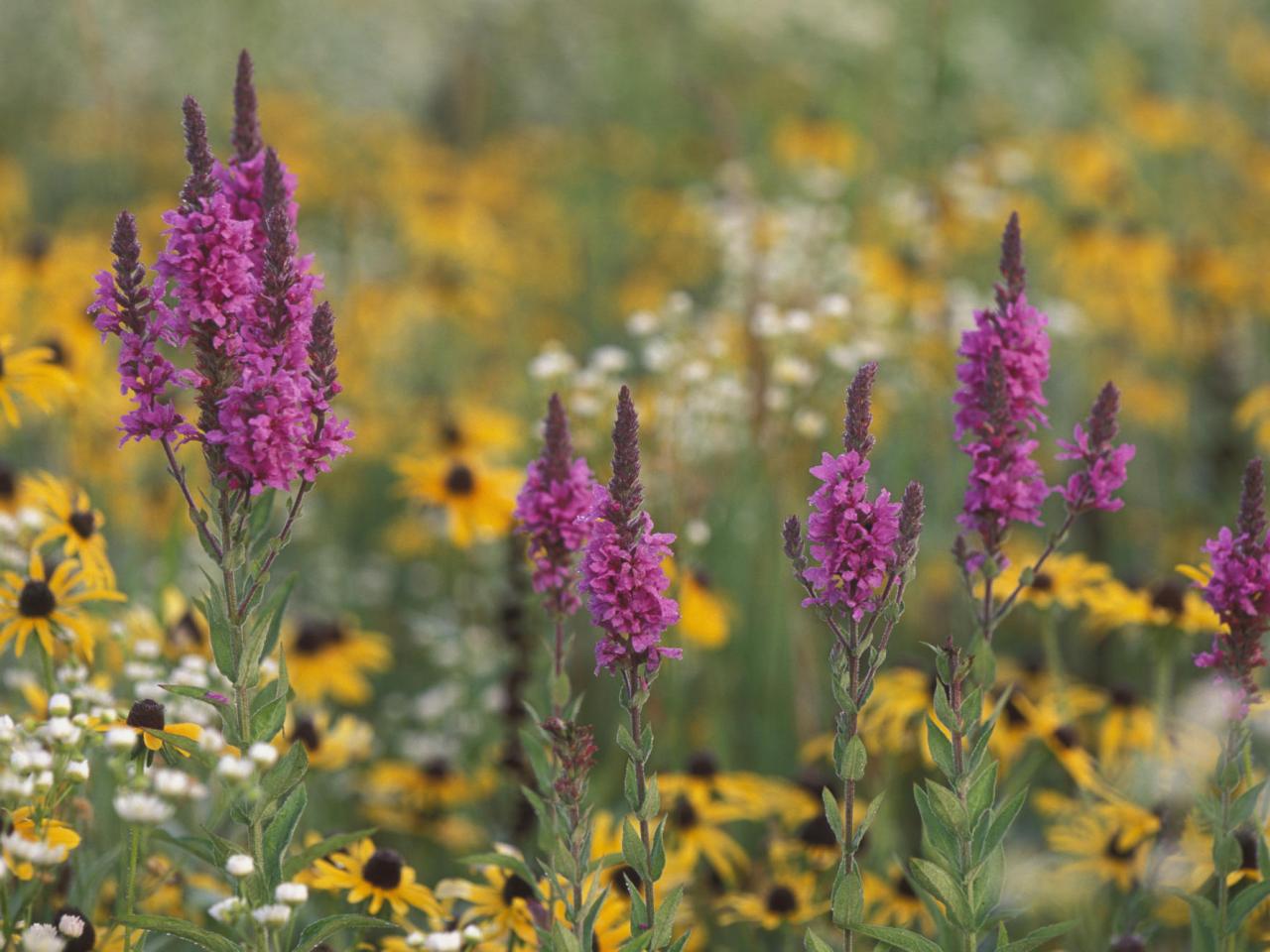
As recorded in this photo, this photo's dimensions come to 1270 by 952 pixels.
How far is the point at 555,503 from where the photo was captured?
2.58 meters

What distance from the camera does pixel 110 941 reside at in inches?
110

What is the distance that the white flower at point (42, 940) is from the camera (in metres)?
2.18

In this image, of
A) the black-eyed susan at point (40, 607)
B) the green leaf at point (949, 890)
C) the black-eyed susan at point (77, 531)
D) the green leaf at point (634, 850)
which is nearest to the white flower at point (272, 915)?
the green leaf at point (634, 850)

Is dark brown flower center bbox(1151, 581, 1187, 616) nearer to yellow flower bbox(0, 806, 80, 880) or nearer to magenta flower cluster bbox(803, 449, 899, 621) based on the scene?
magenta flower cluster bbox(803, 449, 899, 621)

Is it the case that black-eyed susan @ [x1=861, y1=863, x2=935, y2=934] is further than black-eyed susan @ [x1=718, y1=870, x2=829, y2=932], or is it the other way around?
black-eyed susan @ [x1=861, y1=863, x2=935, y2=934]

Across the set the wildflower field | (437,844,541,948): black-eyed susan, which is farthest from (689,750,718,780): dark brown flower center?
(437,844,541,948): black-eyed susan

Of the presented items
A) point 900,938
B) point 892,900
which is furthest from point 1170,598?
point 900,938

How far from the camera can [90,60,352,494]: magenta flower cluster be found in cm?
227

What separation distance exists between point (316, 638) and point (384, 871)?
1.85 metres

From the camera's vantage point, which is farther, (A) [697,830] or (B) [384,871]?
(A) [697,830]

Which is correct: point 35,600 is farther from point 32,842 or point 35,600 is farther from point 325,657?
point 325,657

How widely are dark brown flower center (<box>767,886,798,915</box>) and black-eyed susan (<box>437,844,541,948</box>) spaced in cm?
61

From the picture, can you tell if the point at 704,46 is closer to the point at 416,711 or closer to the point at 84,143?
the point at 84,143

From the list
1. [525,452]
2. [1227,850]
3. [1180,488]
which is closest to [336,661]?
[525,452]
